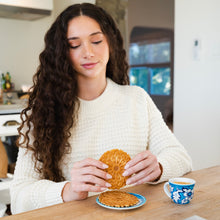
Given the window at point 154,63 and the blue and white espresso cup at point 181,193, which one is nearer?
the blue and white espresso cup at point 181,193

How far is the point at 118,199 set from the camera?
0.83m

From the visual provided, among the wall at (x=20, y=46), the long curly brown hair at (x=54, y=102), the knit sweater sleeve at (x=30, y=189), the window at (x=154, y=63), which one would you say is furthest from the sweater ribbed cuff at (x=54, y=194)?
the wall at (x=20, y=46)

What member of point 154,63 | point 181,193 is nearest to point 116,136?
point 181,193

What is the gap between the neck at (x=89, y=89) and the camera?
52.0 inches

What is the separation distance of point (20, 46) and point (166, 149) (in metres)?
2.63

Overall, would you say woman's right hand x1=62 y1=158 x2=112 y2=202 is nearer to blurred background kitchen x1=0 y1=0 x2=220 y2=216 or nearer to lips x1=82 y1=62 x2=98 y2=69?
lips x1=82 y1=62 x2=98 y2=69

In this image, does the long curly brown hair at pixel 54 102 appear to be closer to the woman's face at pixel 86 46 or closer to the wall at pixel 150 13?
the woman's face at pixel 86 46

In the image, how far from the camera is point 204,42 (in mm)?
2494

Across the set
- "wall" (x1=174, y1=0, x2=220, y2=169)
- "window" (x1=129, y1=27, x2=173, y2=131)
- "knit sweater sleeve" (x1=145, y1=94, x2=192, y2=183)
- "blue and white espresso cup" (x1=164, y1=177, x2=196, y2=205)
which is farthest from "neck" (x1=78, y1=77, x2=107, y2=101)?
"window" (x1=129, y1=27, x2=173, y2=131)

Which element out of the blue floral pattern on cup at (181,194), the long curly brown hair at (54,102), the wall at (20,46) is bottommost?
the blue floral pattern on cup at (181,194)

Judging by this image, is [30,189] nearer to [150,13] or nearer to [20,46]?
[20,46]

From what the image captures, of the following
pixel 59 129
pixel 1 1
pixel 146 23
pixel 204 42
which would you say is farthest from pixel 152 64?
pixel 59 129

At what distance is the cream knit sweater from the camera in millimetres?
1123

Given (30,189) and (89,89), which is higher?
(89,89)
